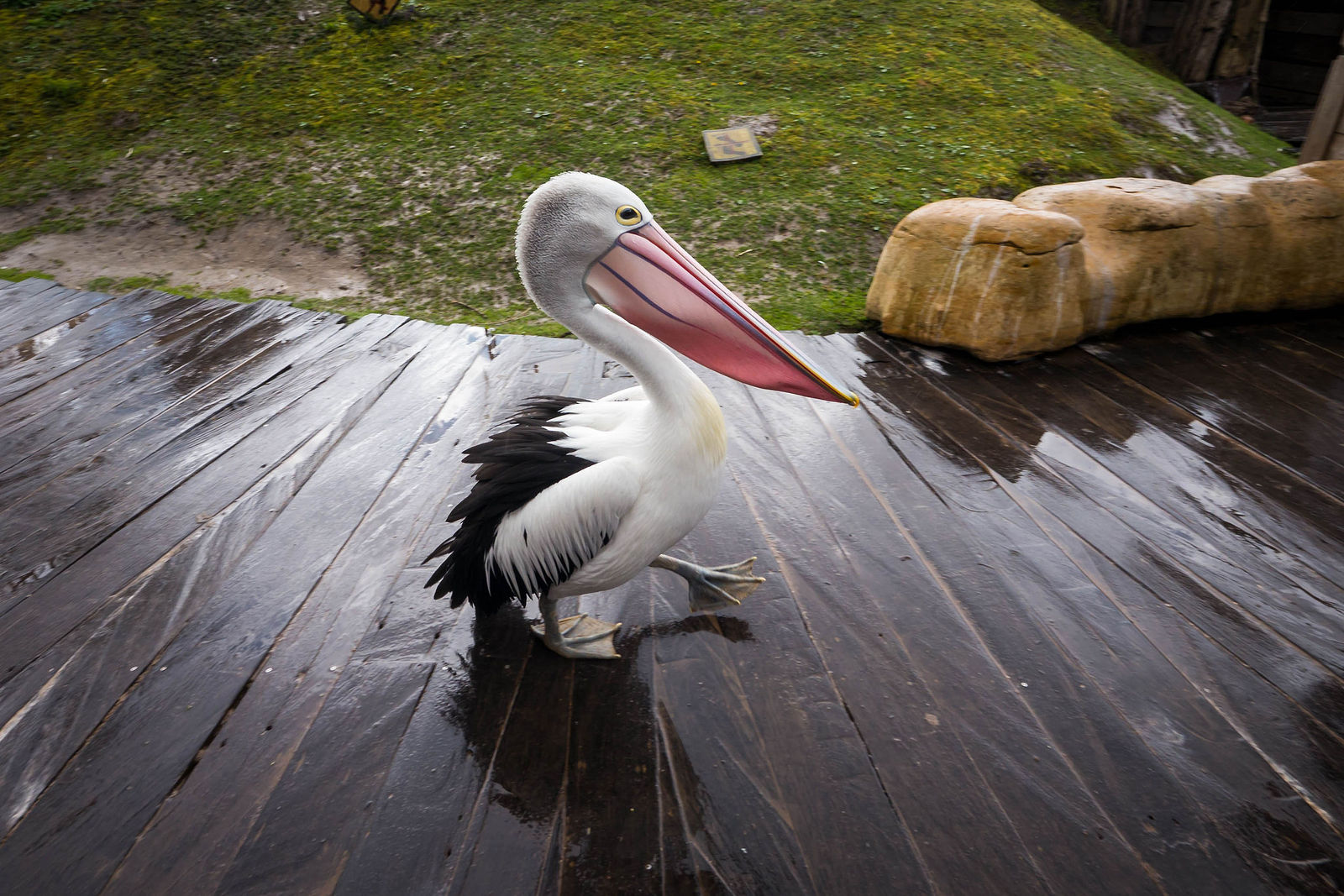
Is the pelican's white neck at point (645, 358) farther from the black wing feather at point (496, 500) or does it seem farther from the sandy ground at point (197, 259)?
the sandy ground at point (197, 259)

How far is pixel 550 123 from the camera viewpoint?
242 inches

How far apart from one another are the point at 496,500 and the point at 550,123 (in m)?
5.24

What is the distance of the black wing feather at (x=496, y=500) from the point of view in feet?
5.96

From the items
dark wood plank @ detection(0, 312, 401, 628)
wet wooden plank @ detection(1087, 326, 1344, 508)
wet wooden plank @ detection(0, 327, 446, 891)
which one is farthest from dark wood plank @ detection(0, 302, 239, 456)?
wet wooden plank @ detection(1087, 326, 1344, 508)

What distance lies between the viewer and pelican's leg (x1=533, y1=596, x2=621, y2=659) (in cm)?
193

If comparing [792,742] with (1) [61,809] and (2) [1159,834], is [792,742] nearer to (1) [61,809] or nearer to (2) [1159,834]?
(2) [1159,834]

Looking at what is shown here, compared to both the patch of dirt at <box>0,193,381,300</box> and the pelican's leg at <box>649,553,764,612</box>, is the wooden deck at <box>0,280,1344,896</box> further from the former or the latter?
the patch of dirt at <box>0,193,381,300</box>

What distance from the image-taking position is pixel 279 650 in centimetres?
199

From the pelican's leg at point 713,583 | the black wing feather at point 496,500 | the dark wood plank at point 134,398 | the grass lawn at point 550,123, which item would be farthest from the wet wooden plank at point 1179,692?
the dark wood plank at point 134,398

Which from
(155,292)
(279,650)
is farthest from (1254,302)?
(155,292)

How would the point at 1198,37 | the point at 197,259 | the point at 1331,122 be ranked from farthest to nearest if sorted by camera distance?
the point at 1198,37 < the point at 197,259 < the point at 1331,122

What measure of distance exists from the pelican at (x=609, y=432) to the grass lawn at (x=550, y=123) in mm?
2195

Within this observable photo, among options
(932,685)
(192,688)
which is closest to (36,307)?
(192,688)

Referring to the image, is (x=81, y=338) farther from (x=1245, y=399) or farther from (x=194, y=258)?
(x=1245, y=399)
